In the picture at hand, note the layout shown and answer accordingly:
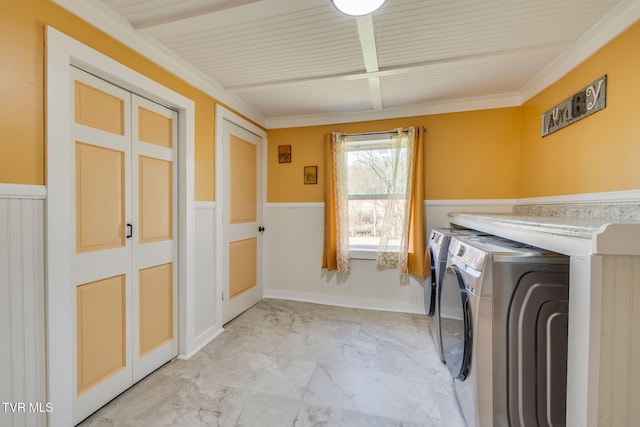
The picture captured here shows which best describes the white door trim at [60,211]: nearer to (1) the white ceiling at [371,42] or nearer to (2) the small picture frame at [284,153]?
(1) the white ceiling at [371,42]

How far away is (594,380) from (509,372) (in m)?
0.40

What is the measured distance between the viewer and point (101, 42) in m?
1.41

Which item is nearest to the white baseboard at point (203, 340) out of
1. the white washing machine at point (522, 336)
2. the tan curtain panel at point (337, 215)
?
the tan curtain panel at point (337, 215)

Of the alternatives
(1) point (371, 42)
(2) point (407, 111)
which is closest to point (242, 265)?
(1) point (371, 42)

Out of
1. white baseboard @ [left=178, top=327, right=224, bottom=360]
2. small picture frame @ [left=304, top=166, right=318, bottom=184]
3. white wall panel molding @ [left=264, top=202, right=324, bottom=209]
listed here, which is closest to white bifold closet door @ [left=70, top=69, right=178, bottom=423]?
white baseboard @ [left=178, top=327, right=224, bottom=360]

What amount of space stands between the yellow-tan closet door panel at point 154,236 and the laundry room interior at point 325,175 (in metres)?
0.02

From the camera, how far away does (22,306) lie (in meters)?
1.12

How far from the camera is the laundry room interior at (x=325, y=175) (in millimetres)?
1055

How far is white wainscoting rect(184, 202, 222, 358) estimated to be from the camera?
6.97 ft

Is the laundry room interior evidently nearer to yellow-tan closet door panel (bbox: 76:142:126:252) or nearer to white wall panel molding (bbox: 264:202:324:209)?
yellow-tan closet door panel (bbox: 76:142:126:252)

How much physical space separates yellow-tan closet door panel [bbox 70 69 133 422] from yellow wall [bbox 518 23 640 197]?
296 cm

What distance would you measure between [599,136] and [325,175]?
2.24 m

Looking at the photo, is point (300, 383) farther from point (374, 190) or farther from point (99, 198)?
point (374, 190)

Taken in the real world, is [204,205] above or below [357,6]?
below
